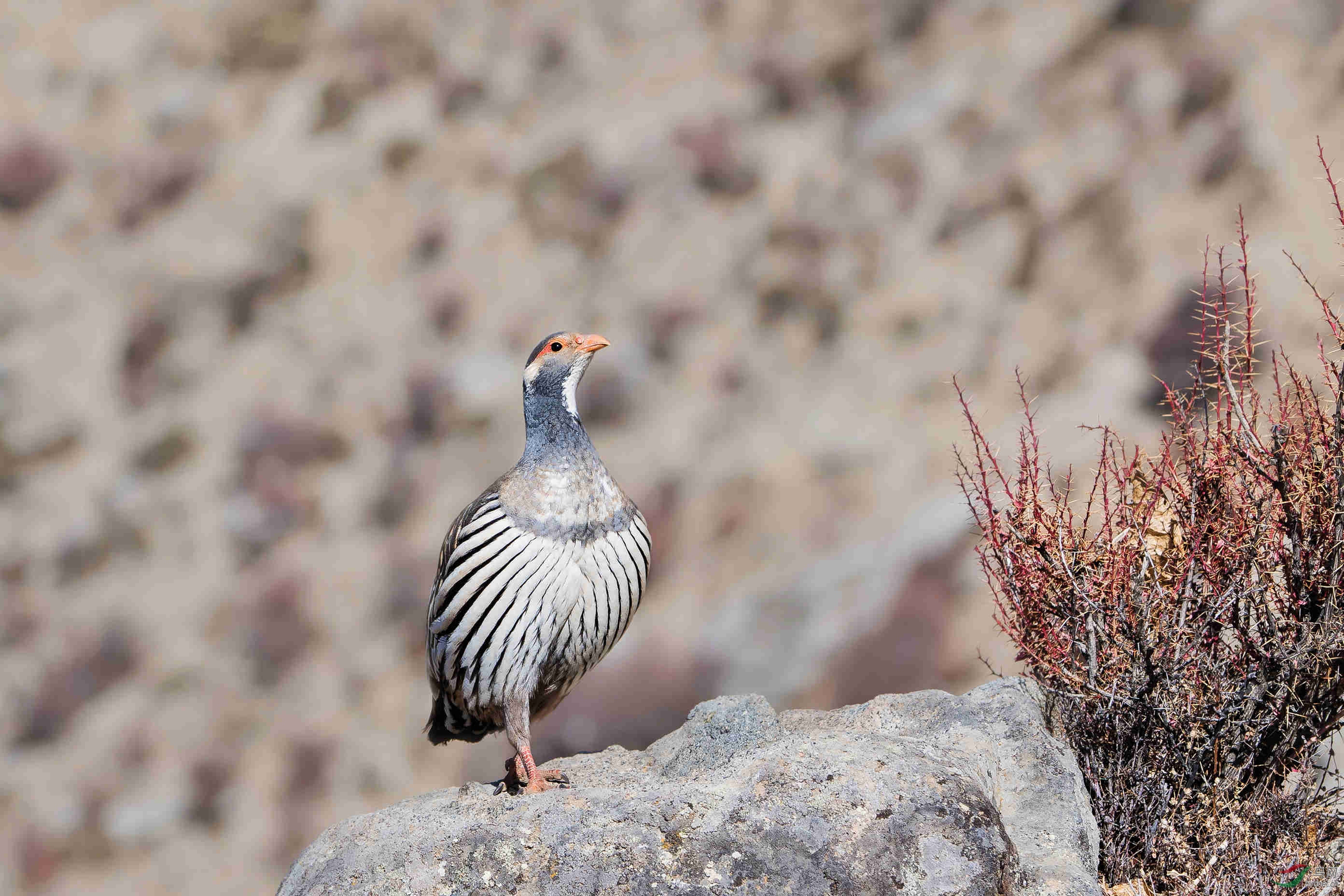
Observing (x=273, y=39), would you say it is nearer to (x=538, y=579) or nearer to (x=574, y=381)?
(x=574, y=381)

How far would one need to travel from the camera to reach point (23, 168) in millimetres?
18094

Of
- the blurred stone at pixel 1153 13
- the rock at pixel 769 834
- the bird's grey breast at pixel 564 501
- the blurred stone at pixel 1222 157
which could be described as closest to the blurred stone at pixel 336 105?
the blurred stone at pixel 1153 13

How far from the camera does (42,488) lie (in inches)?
656

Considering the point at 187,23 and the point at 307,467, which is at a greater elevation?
the point at 187,23

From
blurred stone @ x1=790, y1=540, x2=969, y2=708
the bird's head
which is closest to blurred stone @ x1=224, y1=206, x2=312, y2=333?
blurred stone @ x1=790, y1=540, x2=969, y2=708

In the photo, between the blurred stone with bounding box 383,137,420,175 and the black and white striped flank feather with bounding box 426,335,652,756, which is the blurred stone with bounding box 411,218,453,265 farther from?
the black and white striped flank feather with bounding box 426,335,652,756

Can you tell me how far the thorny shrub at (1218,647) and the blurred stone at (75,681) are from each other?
43.6 feet

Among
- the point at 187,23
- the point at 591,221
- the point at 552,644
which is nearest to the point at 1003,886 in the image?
the point at 552,644

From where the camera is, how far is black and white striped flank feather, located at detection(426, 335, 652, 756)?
5855mm

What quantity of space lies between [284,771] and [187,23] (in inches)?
403

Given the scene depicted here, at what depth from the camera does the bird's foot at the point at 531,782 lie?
5625 mm

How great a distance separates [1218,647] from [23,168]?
17620 mm

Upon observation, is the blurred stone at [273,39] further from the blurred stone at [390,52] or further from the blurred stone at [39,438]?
the blurred stone at [39,438]

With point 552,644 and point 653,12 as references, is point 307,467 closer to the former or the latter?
point 653,12
